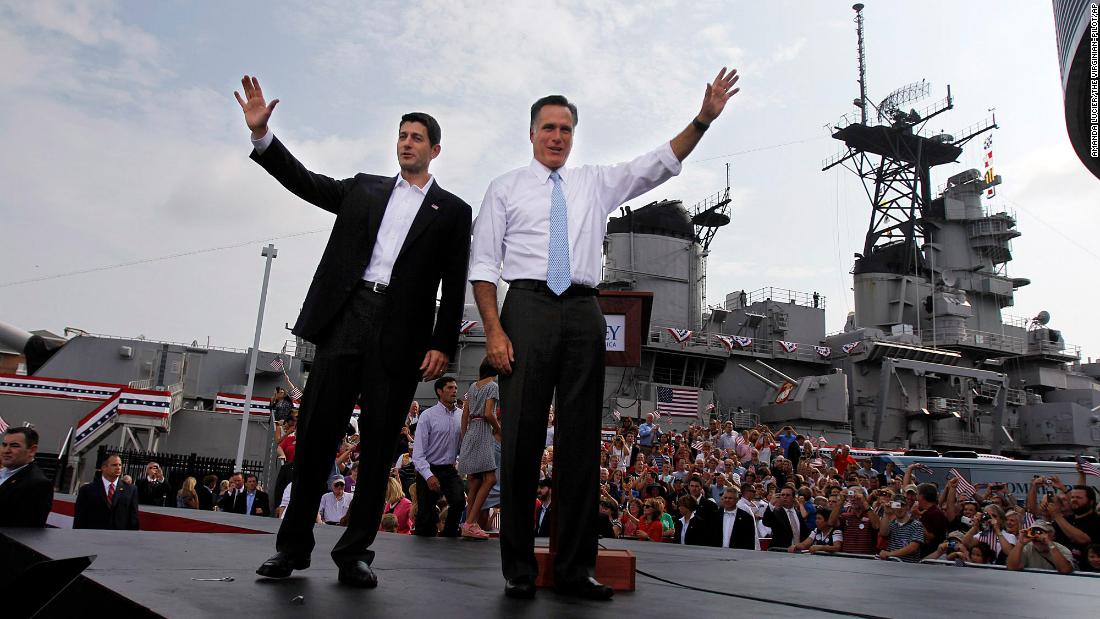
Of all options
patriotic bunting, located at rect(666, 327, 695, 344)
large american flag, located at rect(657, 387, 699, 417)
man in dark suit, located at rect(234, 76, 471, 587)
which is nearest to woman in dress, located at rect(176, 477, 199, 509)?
man in dark suit, located at rect(234, 76, 471, 587)

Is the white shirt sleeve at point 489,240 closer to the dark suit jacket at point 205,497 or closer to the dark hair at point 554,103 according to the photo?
the dark hair at point 554,103

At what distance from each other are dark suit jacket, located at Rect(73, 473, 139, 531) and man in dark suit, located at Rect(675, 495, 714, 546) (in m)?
6.02

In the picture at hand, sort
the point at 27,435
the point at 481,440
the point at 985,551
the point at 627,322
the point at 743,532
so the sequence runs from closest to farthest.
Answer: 1. the point at 627,322
2. the point at 27,435
3. the point at 481,440
4. the point at 985,551
5. the point at 743,532

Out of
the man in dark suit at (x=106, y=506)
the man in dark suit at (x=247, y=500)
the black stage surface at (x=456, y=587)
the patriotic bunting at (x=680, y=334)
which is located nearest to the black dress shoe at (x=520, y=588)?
the black stage surface at (x=456, y=587)

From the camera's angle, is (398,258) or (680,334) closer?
(398,258)

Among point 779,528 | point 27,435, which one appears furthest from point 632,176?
point 779,528

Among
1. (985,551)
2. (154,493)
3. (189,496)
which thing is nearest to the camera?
(985,551)

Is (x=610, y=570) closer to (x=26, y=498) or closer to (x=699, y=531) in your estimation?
(x=26, y=498)

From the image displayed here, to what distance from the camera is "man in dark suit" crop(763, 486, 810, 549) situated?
33.3ft

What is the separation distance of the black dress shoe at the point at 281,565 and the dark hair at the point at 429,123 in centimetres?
175

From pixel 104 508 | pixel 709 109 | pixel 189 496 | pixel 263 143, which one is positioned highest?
pixel 709 109

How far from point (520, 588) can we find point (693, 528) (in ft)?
24.4

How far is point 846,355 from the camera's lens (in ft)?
129

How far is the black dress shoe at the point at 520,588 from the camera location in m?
2.57
